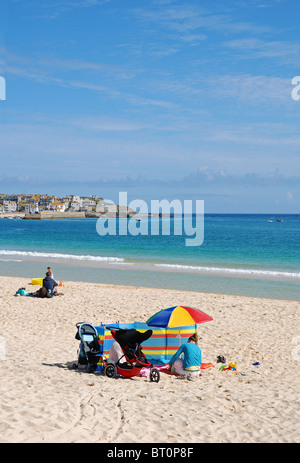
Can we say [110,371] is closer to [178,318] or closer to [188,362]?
[188,362]

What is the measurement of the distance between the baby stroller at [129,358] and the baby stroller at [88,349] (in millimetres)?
440

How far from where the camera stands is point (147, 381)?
944cm

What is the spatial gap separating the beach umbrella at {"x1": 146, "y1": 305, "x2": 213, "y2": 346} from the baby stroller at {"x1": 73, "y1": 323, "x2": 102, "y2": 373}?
4.30 feet

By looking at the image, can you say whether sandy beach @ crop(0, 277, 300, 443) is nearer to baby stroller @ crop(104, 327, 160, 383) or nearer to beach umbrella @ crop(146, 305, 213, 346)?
baby stroller @ crop(104, 327, 160, 383)

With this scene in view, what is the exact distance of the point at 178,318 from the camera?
34.8ft

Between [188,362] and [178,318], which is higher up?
[178,318]

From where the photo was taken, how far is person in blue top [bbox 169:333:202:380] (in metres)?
9.91

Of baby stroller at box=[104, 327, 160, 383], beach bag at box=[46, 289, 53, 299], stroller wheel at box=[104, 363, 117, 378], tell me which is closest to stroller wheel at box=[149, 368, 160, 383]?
baby stroller at box=[104, 327, 160, 383]

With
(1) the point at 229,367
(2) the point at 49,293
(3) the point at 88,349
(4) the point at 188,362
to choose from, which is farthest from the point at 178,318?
(2) the point at 49,293

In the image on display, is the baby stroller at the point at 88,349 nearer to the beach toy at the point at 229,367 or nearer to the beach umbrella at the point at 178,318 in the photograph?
the beach umbrella at the point at 178,318

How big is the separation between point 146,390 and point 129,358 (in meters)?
1.06
